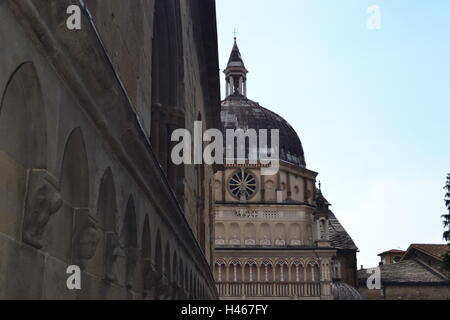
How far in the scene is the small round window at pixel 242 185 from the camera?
6069 centimetres

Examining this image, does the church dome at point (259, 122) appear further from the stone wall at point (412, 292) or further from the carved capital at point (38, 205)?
the carved capital at point (38, 205)

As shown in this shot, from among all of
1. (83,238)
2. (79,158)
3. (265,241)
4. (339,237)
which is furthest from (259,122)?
(83,238)

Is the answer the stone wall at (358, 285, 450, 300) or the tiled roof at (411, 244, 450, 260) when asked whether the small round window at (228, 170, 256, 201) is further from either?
the tiled roof at (411, 244, 450, 260)

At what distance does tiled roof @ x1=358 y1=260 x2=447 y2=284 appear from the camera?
217ft

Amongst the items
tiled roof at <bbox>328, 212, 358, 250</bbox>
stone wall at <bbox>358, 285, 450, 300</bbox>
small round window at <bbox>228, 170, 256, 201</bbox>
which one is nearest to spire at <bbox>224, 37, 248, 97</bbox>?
small round window at <bbox>228, 170, 256, 201</bbox>

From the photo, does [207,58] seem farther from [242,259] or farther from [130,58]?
[242,259]

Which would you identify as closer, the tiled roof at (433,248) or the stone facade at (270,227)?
the stone facade at (270,227)

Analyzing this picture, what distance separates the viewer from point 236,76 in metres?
74.1

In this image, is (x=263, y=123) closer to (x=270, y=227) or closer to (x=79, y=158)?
(x=270, y=227)

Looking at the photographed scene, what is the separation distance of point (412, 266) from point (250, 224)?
75.3 feet

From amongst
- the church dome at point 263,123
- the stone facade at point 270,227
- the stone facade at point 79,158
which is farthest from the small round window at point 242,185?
the stone facade at point 79,158

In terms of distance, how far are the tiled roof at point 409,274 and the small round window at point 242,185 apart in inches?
727

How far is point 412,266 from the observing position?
70250 millimetres

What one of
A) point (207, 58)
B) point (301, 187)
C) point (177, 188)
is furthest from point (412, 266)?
point (177, 188)
